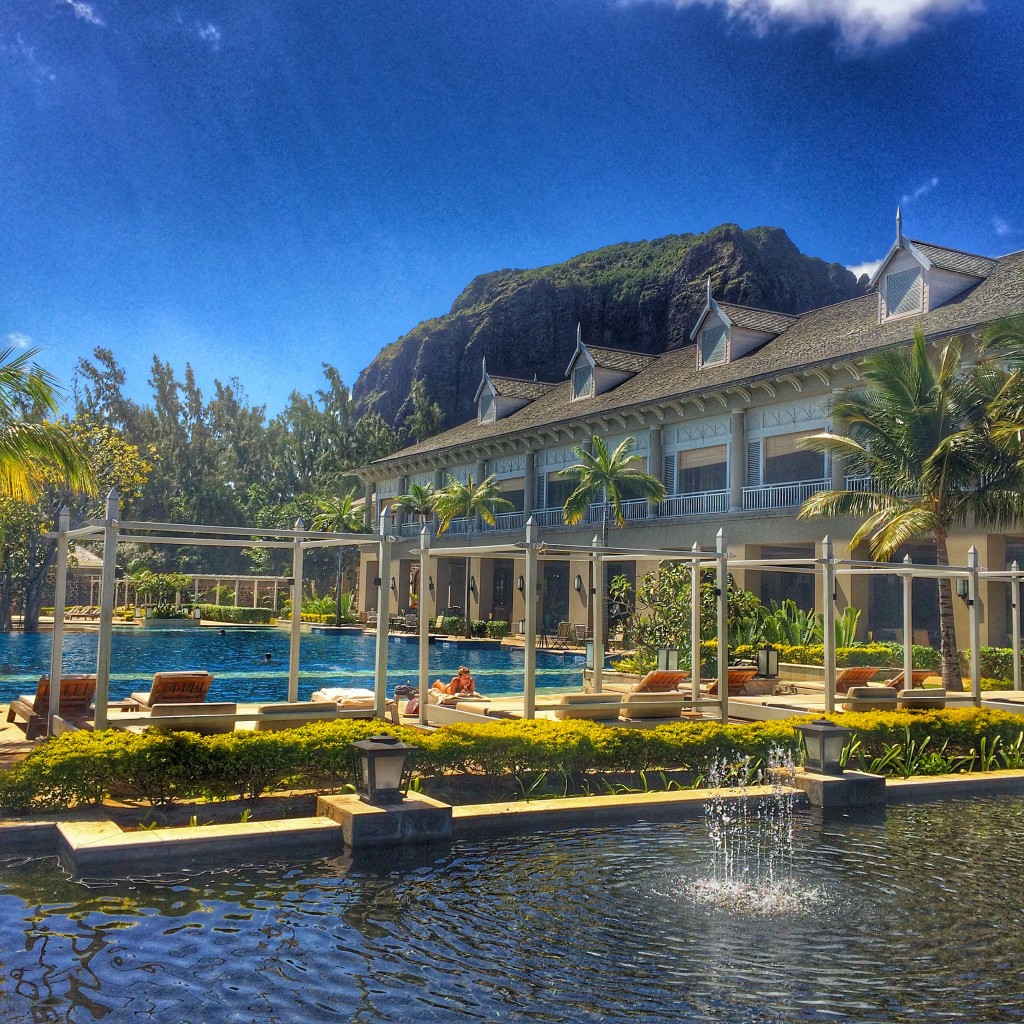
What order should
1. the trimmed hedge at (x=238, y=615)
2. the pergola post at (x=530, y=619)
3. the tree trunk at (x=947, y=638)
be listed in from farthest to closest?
1. the trimmed hedge at (x=238, y=615)
2. the tree trunk at (x=947, y=638)
3. the pergola post at (x=530, y=619)

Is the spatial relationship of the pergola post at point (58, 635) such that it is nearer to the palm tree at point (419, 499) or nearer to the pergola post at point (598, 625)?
the pergola post at point (598, 625)

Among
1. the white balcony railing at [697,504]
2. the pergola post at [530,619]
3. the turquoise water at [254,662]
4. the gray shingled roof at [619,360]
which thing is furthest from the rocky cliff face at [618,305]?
the pergola post at [530,619]

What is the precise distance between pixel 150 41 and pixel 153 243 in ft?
123

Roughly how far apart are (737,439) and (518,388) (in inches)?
642

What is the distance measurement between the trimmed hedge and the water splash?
36230 millimetres

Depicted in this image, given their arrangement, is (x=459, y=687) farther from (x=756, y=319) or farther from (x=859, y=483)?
(x=756, y=319)

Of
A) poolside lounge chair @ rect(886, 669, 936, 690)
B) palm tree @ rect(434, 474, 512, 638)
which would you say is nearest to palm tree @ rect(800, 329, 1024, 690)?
poolside lounge chair @ rect(886, 669, 936, 690)

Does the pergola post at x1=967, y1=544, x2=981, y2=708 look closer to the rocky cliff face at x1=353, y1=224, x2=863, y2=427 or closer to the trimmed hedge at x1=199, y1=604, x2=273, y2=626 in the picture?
the trimmed hedge at x1=199, y1=604, x2=273, y2=626

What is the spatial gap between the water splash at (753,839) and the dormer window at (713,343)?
23.2 meters

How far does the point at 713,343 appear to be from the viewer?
32.7m

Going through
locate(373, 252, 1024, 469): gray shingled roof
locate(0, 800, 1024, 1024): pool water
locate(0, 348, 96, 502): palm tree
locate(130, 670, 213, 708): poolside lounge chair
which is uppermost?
locate(373, 252, 1024, 469): gray shingled roof

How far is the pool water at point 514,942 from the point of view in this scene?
490 cm

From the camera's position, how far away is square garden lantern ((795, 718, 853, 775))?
1004 cm

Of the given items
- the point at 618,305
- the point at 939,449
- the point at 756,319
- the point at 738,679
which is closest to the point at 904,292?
the point at 756,319
